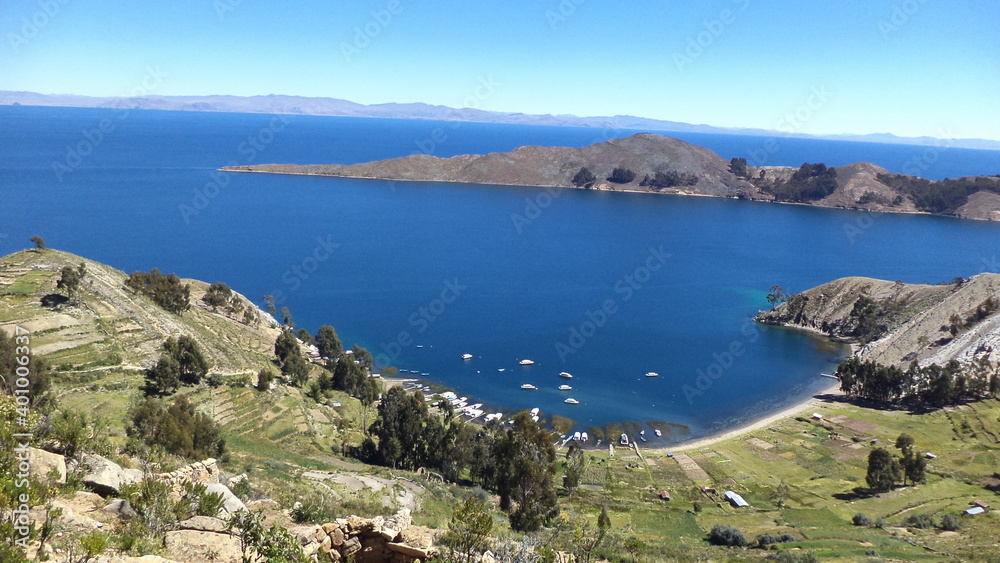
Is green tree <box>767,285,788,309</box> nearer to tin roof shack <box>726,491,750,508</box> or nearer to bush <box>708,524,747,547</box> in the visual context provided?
tin roof shack <box>726,491,750,508</box>

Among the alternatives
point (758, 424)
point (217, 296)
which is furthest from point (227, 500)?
point (217, 296)

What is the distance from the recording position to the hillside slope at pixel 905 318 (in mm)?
74500

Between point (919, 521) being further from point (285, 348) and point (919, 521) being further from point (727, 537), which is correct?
point (285, 348)

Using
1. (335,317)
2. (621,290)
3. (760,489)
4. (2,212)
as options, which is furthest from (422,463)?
(2,212)

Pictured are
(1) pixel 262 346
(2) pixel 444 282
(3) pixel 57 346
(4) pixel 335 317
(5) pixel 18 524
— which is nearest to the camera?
(5) pixel 18 524

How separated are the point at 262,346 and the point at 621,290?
69.5m

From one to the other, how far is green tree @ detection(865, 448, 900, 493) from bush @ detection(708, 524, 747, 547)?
17610 millimetres

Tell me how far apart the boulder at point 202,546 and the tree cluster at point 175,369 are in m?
32.7

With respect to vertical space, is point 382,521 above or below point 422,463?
above

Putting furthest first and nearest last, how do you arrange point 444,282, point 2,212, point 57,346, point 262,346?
point 2,212 → point 444,282 → point 262,346 → point 57,346

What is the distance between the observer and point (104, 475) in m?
16.3

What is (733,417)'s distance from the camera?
66.1 meters

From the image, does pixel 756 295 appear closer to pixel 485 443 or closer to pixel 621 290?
pixel 621 290

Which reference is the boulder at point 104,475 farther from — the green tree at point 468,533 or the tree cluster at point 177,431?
the tree cluster at point 177,431
